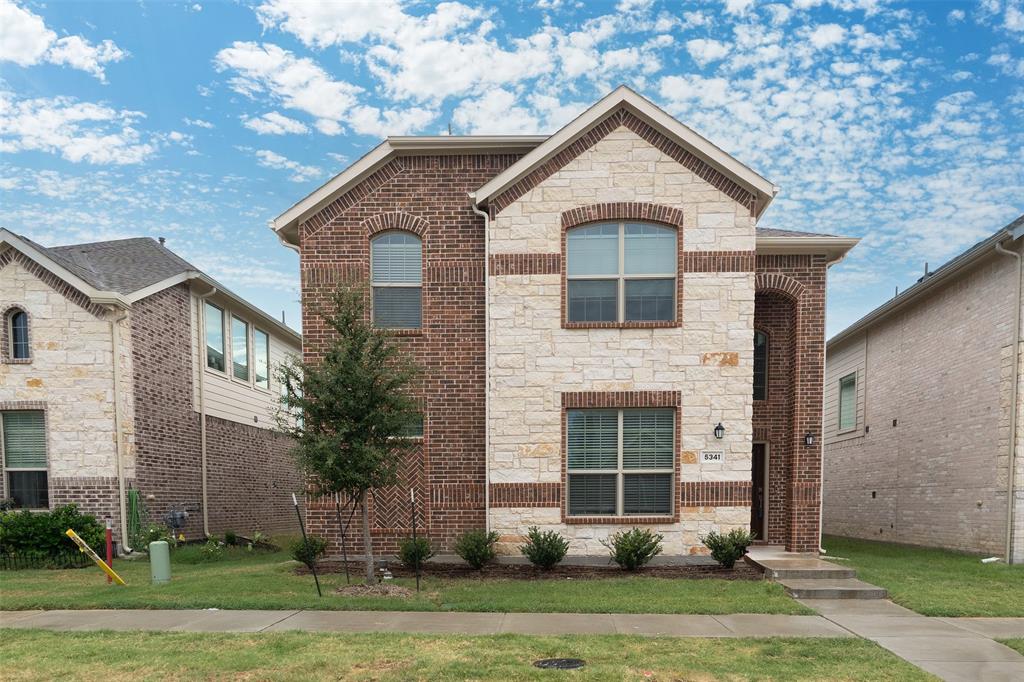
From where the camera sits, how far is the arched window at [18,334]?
503 inches

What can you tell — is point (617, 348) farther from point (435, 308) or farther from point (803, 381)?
point (803, 381)

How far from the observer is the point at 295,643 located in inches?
256

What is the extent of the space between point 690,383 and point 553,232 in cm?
364

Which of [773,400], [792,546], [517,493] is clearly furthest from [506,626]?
[773,400]

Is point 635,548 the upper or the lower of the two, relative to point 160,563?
upper

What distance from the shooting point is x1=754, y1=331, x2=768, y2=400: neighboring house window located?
12797 mm

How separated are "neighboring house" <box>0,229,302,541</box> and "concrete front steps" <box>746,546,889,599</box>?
9009 mm

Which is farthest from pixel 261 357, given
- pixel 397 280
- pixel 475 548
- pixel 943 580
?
pixel 943 580

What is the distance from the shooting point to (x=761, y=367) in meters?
12.9

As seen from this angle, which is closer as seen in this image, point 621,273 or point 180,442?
point 621,273

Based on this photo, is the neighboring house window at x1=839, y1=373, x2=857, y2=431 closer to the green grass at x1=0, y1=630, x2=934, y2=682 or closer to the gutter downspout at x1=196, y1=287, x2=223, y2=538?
the green grass at x1=0, y1=630, x2=934, y2=682

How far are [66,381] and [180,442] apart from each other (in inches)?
114

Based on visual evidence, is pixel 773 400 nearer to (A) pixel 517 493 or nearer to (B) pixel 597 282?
(B) pixel 597 282

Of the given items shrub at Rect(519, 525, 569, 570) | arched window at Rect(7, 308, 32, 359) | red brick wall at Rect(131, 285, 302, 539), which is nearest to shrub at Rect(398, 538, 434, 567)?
shrub at Rect(519, 525, 569, 570)
